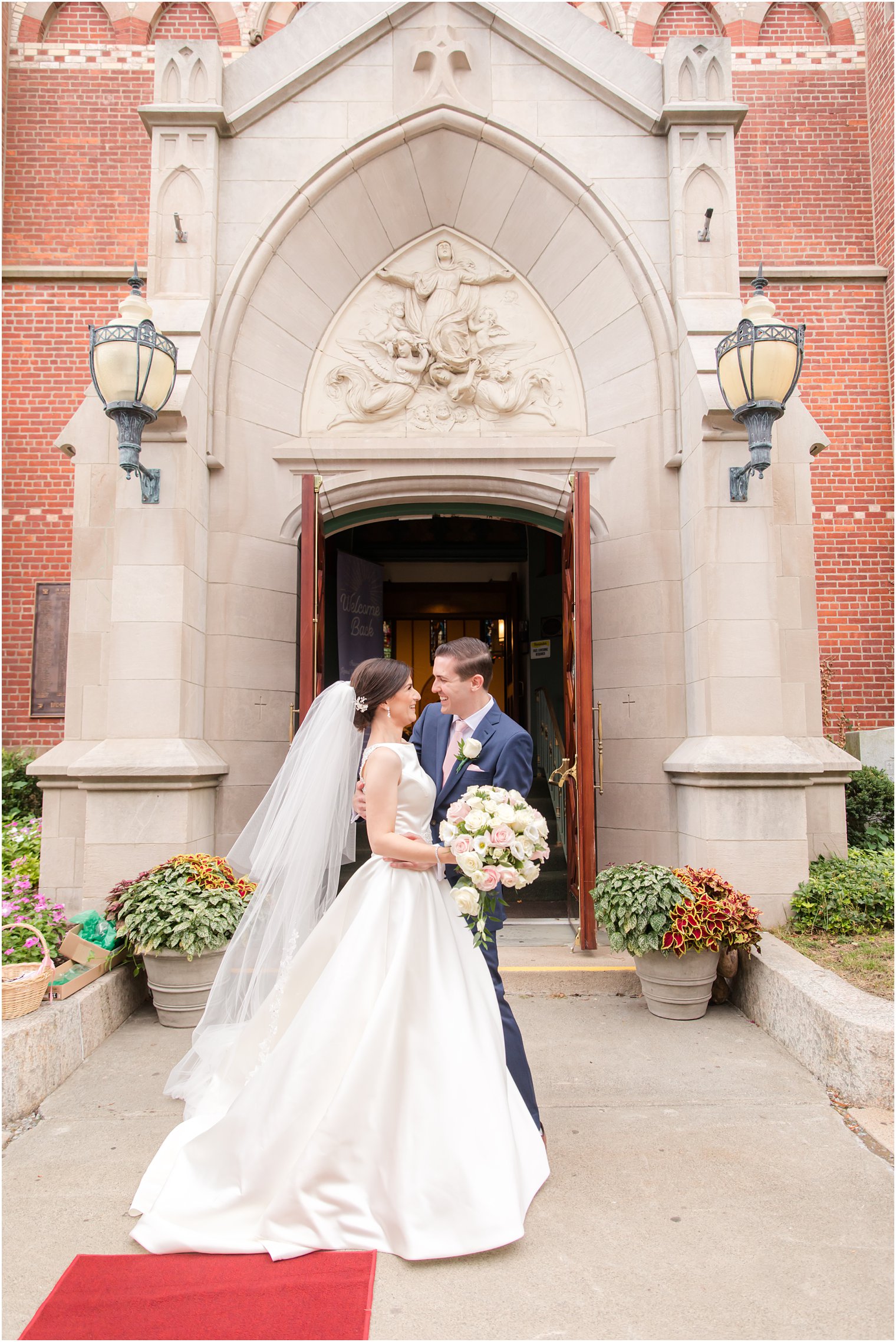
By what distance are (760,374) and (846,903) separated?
11.4 ft

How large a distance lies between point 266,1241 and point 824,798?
4.98m

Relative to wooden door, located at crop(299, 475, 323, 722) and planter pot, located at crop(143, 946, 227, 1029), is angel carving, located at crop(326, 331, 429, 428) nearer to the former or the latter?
wooden door, located at crop(299, 475, 323, 722)

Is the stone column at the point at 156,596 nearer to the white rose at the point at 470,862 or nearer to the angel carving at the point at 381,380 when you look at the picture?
the angel carving at the point at 381,380

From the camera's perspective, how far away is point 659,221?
21.6 feet

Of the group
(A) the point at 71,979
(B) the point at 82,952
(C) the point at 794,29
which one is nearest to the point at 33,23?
(C) the point at 794,29

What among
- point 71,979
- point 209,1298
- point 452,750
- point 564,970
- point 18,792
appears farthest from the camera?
point 18,792

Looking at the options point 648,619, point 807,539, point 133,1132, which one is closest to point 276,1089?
point 133,1132

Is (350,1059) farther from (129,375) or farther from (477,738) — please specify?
(129,375)

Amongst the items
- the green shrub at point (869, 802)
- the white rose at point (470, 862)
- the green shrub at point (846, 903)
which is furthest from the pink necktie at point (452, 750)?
the green shrub at point (869, 802)

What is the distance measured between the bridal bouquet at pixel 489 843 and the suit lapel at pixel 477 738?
1.35 feet

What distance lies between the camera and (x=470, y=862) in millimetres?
2887

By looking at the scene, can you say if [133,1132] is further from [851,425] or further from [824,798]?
[851,425]

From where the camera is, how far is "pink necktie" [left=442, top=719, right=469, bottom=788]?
3.54 m

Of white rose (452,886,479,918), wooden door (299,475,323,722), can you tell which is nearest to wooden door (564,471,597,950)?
wooden door (299,475,323,722)
